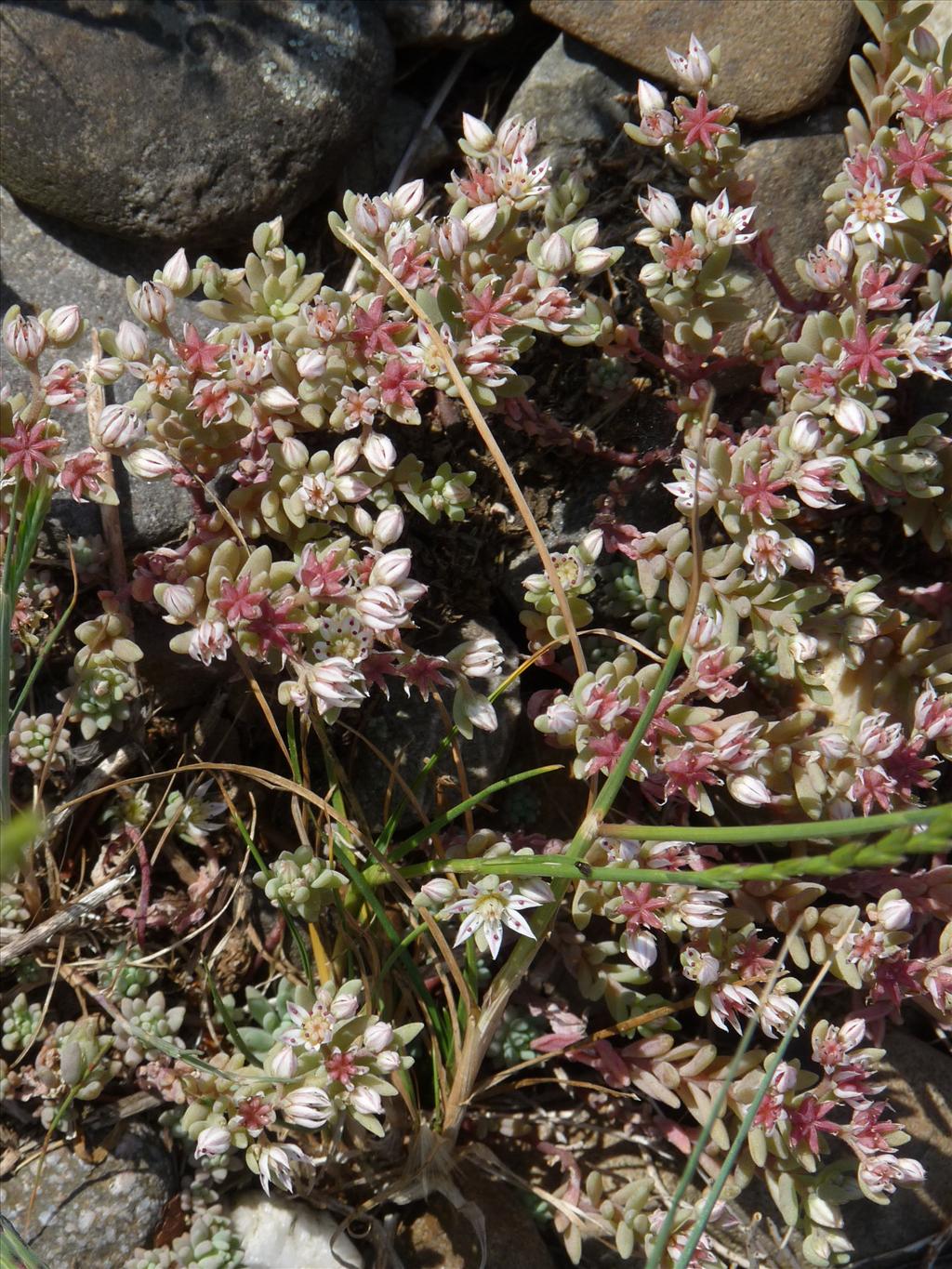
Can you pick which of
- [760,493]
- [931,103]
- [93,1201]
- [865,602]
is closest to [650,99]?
[931,103]

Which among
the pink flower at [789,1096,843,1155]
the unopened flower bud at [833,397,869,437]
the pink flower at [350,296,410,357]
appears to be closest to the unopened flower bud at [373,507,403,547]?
the pink flower at [350,296,410,357]

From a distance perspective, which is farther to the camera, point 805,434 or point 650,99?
point 650,99

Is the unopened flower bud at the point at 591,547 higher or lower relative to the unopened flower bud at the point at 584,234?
lower

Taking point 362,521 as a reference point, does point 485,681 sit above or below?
below

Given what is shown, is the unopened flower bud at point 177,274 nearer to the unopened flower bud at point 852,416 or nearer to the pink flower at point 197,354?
the pink flower at point 197,354

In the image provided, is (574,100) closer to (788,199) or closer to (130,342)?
(788,199)

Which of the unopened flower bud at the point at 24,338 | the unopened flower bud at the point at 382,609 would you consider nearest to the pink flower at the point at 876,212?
the unopened flower bud at the point at 382,609

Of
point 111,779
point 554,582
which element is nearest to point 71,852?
point 111,779
